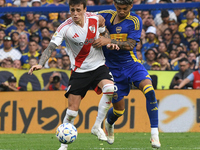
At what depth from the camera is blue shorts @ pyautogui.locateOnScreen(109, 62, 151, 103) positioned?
7.00 m

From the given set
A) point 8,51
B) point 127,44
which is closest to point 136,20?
point 127,44

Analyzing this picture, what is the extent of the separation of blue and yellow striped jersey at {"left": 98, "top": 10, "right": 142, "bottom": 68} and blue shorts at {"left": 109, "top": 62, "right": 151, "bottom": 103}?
0.10 m

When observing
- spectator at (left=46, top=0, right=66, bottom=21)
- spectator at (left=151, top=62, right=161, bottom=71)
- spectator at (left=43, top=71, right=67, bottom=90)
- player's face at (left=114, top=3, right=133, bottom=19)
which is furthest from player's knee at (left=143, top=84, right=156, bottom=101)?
spectator at (left=46, top=0, right=66, bottom=21)

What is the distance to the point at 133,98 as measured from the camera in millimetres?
11180

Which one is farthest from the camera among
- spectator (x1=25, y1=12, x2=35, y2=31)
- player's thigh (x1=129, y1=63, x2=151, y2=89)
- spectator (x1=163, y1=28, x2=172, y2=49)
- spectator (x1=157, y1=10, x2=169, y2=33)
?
spectator (x1=25, y1=12, x2=35, y2=31)

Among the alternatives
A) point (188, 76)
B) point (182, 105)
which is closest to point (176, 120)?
point (182, 105)

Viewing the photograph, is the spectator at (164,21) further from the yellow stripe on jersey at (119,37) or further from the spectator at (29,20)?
the yellow stripe on jersey at (119,37)

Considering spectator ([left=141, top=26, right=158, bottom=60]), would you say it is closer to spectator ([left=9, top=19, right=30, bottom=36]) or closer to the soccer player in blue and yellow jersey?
spectator ([left=9, top=19, right=30, bottom=36])

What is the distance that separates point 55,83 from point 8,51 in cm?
187

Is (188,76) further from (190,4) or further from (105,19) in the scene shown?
(105,19)

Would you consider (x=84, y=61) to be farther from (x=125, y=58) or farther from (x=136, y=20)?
(x=136, y=20)

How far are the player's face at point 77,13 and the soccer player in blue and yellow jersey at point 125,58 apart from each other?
43cm

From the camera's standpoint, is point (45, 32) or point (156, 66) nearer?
point (156, 66)

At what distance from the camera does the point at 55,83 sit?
11305 millimetres
